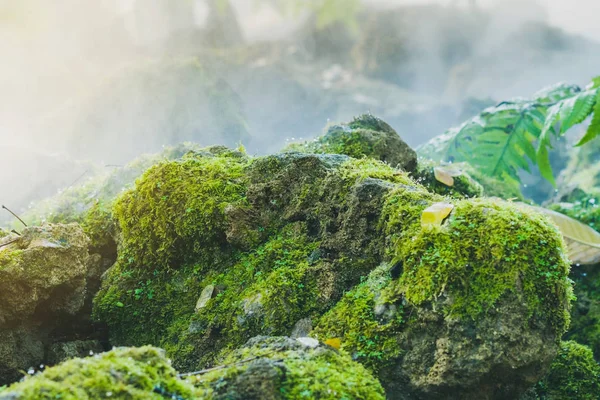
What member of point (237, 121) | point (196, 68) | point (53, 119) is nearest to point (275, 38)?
point (196, 68)

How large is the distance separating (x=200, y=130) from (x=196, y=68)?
187 centimetres

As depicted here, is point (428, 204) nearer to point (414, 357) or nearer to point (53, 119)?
point (414, 357)

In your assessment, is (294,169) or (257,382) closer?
(257,382)

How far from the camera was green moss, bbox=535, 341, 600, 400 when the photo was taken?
2.79m

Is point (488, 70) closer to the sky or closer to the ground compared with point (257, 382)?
closer to the sky

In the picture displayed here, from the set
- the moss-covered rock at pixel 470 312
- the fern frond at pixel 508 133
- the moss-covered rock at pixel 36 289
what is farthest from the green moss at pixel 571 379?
the fern frond at pixel 508 133

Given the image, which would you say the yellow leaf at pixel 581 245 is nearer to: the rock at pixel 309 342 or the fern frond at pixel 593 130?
the fern frond at pixel 593 130

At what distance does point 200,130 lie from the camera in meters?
7.64

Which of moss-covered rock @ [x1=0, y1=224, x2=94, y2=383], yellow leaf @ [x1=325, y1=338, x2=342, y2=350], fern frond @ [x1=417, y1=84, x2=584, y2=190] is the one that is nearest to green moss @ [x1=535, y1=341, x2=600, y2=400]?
yellow leaf @ [x1=325, y1=338, x2=342, y2=350]

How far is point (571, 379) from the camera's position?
285 cm

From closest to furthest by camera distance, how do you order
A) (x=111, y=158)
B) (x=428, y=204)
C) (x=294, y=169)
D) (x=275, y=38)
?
(x=428, y=204), (x=294, y=169), (x=111, y=158), (x=275, y=38)

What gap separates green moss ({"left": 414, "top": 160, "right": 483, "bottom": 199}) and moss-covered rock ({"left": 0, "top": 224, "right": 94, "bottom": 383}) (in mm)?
2313

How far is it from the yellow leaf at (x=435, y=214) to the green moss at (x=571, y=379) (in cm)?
130

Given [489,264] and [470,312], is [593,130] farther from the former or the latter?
[470,312]
